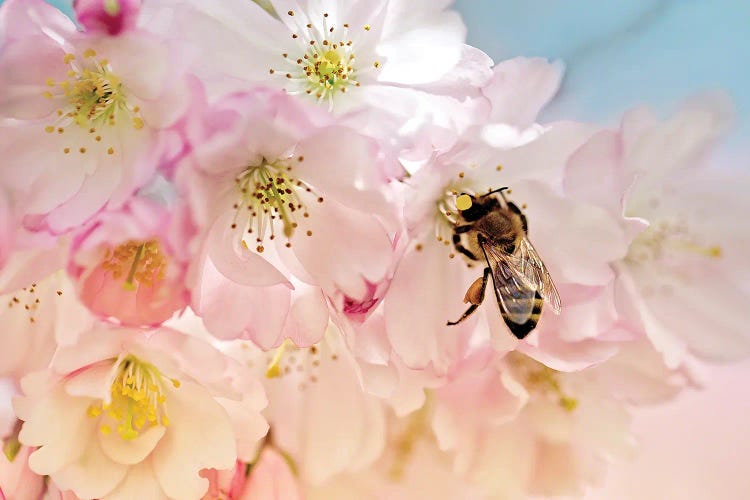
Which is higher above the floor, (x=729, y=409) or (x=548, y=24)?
(x=548, y=24)

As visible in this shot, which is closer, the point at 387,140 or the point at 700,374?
the point at 387,140

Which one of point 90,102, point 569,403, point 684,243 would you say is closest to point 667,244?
point 684,243

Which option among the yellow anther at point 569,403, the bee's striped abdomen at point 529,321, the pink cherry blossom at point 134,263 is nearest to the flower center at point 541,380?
the yellow anther at point 569,403

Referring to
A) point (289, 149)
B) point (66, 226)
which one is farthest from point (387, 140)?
point (66, 226)

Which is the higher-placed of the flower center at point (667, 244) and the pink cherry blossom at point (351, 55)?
the pink cherry blossom at point (351, 55)

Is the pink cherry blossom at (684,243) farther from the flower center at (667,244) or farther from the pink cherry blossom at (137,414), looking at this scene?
the pink cherry blossom at (137,414)

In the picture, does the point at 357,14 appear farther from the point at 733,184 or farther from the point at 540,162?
the point at 733,184

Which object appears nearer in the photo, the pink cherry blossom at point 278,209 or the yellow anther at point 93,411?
the pink cherry blossom at point 278,209
